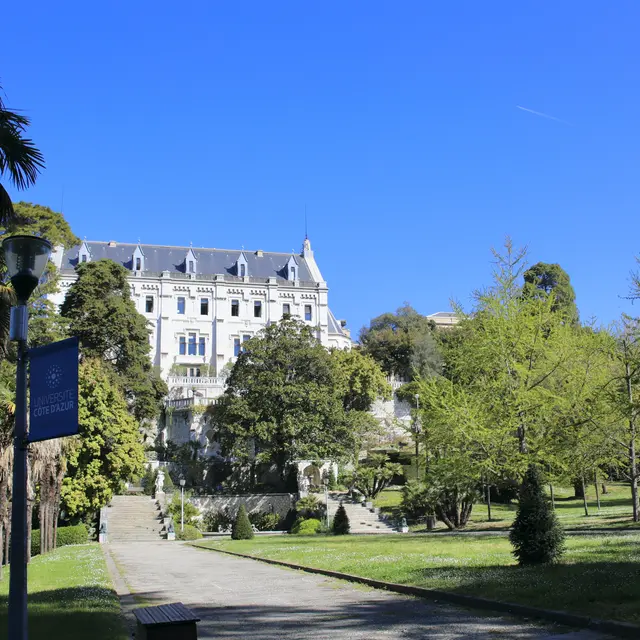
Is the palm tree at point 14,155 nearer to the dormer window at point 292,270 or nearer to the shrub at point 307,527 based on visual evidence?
the shrub at point 307,527

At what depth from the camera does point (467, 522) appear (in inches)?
1394

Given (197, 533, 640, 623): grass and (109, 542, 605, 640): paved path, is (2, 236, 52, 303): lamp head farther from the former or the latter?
(197, 533, 640, 623): grass

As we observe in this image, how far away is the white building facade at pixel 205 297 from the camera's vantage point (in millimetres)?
79562

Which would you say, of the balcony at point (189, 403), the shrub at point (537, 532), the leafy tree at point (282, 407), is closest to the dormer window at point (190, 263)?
the balcony at point (189, 403)

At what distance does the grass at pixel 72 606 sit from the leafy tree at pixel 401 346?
56576mm

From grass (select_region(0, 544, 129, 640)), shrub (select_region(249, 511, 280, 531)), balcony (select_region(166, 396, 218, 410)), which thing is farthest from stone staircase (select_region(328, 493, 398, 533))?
grass (select_region(0, 544, 129, 640))

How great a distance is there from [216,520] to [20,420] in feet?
143

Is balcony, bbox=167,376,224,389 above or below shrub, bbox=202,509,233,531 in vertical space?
above

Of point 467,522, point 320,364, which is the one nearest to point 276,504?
point 320,364

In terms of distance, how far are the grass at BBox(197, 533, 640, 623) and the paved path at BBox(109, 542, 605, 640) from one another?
0.71 metres

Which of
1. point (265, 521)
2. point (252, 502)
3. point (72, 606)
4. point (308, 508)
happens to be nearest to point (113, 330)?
point (252, 502)

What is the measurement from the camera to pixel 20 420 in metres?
7.21

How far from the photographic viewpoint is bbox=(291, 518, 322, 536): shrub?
4119cm

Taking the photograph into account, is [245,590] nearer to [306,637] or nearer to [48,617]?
[48,617]
